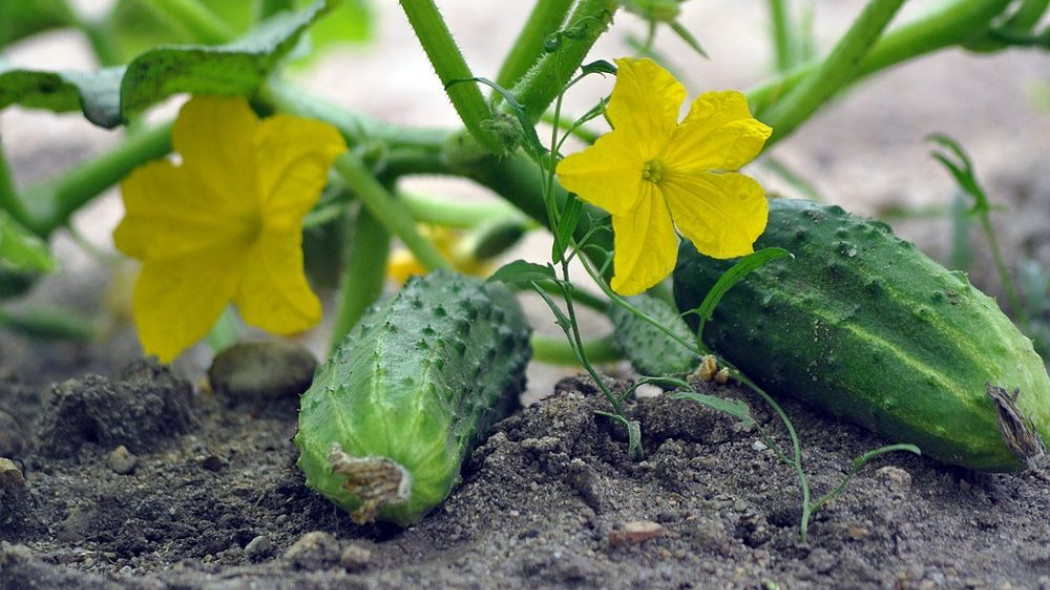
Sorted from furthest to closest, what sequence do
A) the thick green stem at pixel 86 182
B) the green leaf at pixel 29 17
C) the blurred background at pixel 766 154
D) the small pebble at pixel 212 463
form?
the green leaf at pixel 29 17, the blurred background at pixel 766 154, the thick green stem at pixel 86 182, the small pebble at pixel 212 463

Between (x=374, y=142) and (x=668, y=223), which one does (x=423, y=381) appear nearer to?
(x=668, y=223)

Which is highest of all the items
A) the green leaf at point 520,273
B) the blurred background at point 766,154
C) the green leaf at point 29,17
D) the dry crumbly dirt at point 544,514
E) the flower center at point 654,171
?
the flower center at point 654,171

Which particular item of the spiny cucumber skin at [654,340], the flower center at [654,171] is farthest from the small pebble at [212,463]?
the flower center at [654,171]

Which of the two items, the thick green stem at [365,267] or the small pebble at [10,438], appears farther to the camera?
the thick green stem at [365,267]

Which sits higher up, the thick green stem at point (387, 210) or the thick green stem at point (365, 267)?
the thick green stem at point (387, 210)

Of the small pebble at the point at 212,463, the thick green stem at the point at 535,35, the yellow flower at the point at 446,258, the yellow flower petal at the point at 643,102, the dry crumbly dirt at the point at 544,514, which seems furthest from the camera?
the yellow flower at the point at 446,258

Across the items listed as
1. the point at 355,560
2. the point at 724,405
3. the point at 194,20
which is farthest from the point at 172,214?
the point at 724,405

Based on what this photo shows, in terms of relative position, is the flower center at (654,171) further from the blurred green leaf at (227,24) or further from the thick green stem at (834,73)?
the blurred green leaf at (227,24)
